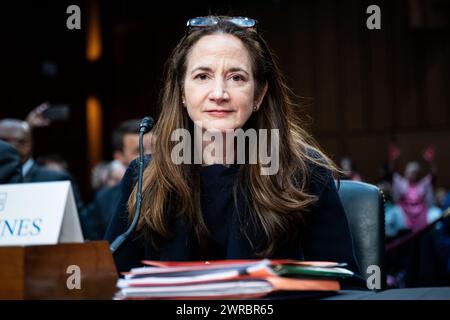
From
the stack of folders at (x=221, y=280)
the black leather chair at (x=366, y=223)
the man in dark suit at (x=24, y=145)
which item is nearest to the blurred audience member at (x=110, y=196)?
the man in dark suit at (x=24, y=145)

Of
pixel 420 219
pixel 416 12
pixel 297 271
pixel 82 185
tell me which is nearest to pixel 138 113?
pixel 82 185

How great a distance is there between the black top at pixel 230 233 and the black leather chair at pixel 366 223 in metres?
0.14

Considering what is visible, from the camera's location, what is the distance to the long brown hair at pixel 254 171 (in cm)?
167

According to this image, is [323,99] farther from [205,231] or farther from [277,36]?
[205,231]

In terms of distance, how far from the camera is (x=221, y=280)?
3.27 ft

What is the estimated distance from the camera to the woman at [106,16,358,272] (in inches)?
Answer: 65.7

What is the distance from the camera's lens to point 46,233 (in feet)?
4.44

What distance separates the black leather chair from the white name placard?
0.81 m

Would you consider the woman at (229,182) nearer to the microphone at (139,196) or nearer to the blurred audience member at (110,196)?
the microphone at (139,196)

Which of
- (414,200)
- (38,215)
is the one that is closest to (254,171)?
(38,215)

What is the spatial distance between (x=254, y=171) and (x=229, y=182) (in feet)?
0.27

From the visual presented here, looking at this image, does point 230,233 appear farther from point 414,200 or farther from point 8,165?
point 414,200
